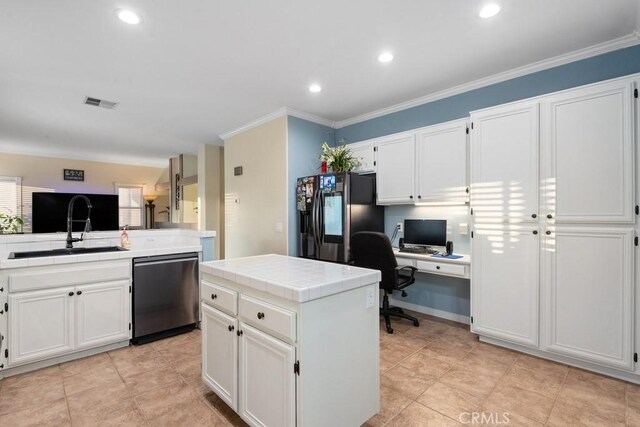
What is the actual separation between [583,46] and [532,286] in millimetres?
2088

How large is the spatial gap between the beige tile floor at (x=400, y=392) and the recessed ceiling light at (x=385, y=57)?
106 inches

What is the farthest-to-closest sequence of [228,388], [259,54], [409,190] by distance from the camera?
[409,190]
[259,54]
[228,388]

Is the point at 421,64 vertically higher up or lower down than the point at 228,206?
higher up

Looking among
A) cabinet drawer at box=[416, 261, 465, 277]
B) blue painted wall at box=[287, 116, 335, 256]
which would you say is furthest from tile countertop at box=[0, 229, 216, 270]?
cabinet drawer at box=[416, 261, 465, 277]

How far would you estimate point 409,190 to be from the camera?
3631 millimetres

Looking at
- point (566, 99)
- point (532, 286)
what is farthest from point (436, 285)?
point (566, 99)

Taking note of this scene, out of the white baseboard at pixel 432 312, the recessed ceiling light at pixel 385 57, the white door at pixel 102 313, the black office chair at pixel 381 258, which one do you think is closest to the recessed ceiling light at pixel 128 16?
the recessed ceiling light at pixel 385 57

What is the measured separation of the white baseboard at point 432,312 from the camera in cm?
355

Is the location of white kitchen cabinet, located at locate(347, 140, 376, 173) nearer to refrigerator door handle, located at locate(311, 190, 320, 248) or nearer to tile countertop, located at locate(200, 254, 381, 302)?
refrigerator door handle, located at locate(311, 190, 320, 248)

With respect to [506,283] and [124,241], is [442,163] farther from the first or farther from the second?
[124,241]

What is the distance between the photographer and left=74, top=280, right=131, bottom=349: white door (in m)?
2.68

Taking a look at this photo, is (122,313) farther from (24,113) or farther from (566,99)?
(566,99)

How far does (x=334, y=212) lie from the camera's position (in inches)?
146

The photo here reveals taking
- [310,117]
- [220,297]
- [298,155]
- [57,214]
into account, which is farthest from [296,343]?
[57,214]
